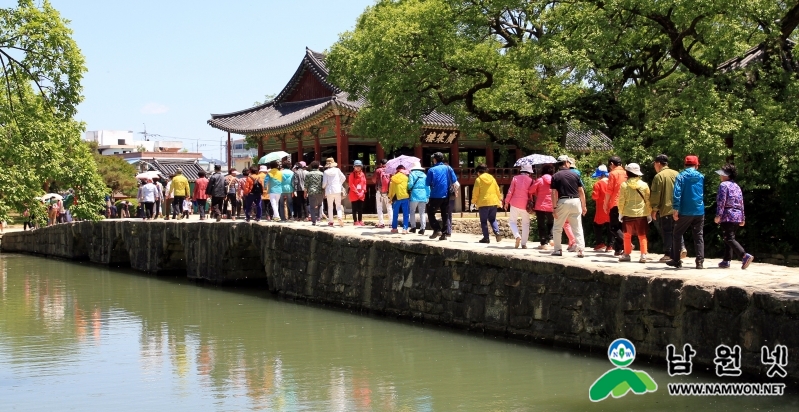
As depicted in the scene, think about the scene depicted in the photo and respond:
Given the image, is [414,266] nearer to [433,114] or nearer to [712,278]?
[712,278]

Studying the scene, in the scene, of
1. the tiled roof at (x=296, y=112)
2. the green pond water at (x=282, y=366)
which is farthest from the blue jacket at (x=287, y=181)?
the tiled roof at (x=296, y=112)

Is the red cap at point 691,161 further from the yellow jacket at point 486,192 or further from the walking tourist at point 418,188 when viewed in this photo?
the walking tourist at point 418,188

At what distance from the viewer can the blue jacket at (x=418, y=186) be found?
1728 centimetres

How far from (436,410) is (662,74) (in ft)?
49.7

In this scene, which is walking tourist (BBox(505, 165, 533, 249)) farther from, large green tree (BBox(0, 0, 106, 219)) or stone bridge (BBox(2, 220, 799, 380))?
large green tree (BBox(0, 0, 106, 219))

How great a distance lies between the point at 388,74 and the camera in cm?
2620

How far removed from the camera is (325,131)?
38781 millimetres

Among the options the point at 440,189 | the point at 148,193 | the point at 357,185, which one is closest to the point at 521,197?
the point at 440,189

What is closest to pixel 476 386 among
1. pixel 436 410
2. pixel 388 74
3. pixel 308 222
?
pixel 436 410

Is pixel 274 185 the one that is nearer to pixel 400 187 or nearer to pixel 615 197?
pixel 400 187

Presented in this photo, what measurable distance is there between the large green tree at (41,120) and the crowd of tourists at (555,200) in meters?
3.93

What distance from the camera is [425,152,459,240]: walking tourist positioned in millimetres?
16797
